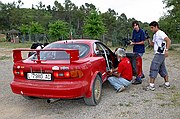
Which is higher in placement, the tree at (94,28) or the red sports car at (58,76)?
the tree at (94,28)

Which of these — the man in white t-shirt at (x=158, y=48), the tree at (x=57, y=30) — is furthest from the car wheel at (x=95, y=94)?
the tree at (x=57, y=30)

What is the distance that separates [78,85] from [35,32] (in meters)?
35.7

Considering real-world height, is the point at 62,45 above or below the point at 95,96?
above

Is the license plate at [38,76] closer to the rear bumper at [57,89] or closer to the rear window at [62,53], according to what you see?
the rear bumper at [57,89]

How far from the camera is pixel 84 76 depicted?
13.4ft

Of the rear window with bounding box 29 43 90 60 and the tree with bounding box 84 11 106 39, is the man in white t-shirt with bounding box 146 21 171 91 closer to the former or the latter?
the rear window with bounding box 29 43 90 60

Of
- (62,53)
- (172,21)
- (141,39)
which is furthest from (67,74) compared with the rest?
(172,21)

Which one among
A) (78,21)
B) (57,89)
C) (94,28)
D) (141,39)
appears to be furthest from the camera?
(78,21)

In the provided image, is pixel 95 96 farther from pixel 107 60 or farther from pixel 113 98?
pixel 107 60

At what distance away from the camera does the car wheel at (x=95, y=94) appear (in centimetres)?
438

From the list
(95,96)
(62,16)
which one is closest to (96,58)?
(95,96)

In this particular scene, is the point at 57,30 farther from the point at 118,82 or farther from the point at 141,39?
the point at 118,82

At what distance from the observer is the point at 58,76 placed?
3.95 metres

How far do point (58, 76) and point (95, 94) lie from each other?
961mm
